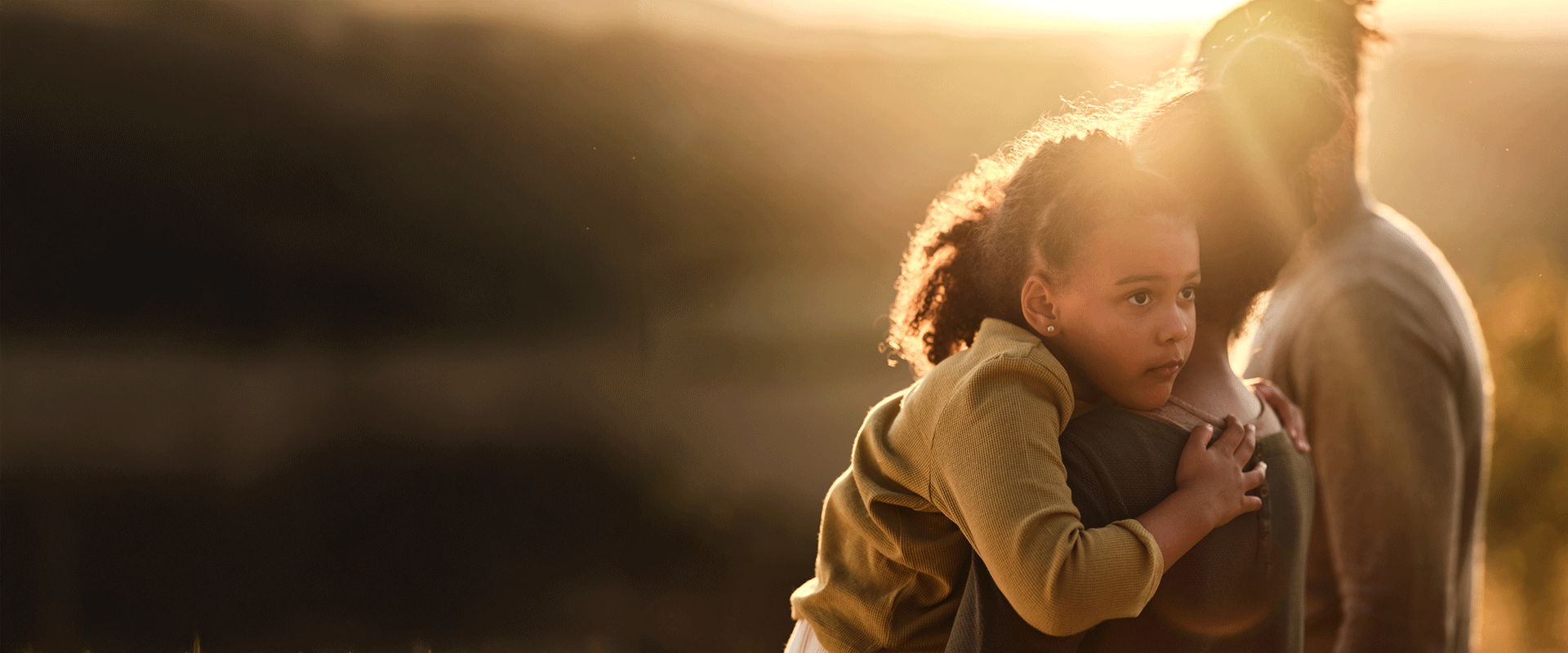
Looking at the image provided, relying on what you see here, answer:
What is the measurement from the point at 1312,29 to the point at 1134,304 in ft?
3.34

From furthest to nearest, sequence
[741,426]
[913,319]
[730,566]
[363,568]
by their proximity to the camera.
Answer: [741,426] → [730,566] → [363,568] → [913,319]

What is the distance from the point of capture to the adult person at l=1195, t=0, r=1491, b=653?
1990mm

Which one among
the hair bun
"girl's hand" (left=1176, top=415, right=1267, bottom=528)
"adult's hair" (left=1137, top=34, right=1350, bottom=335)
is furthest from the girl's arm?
the hair bun

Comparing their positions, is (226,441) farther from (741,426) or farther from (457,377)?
(741,426)

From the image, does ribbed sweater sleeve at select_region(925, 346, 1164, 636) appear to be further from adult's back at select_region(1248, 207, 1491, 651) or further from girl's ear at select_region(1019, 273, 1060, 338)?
adult's back at select_region(1248, 207, 1491, 651)

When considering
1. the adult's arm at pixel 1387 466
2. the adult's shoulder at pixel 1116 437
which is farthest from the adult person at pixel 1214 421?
the adult's arm at pixel 1387 466

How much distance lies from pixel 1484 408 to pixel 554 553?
6860mm

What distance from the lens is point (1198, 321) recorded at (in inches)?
66.4

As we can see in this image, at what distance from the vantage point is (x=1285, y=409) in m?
1.93

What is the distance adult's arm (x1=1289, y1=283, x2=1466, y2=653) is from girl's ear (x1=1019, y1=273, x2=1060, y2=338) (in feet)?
2.96

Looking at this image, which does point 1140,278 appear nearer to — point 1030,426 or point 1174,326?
point 1174,326

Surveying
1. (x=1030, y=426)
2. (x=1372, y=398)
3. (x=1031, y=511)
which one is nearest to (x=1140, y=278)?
(x=1030, y=426)

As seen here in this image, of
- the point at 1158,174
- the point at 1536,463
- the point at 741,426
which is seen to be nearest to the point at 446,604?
the point at 741,426

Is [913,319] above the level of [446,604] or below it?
above
